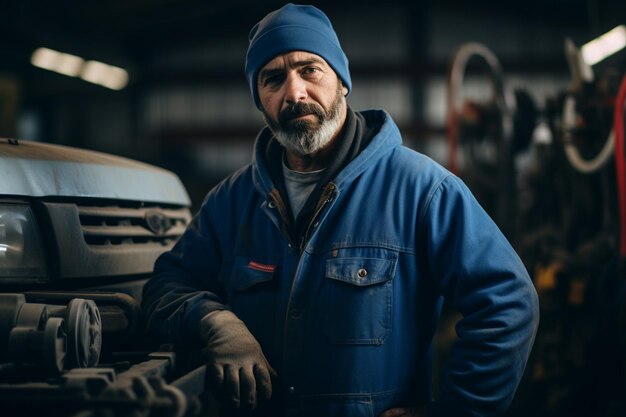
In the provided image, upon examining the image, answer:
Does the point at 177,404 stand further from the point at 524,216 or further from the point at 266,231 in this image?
the point at 524,216

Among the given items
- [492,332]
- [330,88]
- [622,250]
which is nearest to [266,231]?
[330,88]

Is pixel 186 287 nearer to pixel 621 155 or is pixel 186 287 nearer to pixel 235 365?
pixel 235 365

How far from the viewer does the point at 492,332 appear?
1879mm

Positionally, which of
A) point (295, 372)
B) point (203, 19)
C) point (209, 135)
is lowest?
point (295, 372)

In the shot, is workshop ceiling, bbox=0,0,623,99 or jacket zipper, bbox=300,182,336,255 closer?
jacket zipper, bbox=300,182,336,255

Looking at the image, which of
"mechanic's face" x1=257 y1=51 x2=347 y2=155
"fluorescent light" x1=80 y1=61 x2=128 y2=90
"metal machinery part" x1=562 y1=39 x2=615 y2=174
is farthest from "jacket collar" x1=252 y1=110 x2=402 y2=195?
"fluorescent light" x1=80 y1=61 x2=128 y2=90

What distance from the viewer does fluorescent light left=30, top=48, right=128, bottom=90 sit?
36.9ft

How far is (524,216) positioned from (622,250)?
2502 millimetres

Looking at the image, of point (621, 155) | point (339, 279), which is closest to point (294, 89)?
point (339, 279)

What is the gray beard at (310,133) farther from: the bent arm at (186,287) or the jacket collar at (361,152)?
the bent arm at (186,287)

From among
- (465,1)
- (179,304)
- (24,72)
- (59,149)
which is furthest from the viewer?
(465,1)

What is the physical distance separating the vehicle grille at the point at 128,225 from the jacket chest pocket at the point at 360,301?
0.86 meters

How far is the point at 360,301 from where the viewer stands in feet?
6.51

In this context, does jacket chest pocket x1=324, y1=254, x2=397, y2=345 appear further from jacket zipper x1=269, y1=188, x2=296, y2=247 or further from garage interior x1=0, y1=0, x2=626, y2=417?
garage interior x1=0, y1=0, x2=626, y2=417
